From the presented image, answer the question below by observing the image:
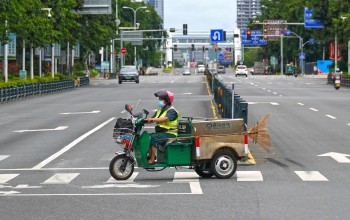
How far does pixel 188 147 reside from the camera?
1627cm

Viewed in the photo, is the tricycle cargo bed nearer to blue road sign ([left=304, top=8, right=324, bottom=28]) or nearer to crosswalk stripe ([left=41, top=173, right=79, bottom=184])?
crosswalk stripe ([left=41, top=173, right=79, bottom=184])

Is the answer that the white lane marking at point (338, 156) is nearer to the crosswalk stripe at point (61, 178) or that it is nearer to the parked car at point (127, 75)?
the crosswalk stripe at point (61, 178)

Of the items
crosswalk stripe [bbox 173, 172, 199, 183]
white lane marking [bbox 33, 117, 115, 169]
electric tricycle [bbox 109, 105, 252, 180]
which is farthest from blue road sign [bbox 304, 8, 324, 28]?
electric tricycle [bbox 109, 105, 252, 180]

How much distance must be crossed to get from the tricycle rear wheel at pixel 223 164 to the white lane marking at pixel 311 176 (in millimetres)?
1237

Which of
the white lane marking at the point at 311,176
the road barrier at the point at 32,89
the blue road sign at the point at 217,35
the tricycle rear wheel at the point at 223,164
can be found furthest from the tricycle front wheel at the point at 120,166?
the blue road sign at the point at 217,35

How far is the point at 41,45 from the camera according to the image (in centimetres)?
6881

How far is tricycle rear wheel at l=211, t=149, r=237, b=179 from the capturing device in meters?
16.3

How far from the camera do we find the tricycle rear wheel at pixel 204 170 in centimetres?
1657

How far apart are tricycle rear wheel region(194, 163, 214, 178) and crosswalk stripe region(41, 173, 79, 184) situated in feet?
7.22

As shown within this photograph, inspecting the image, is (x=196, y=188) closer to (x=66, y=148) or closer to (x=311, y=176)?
(x=311, y=176)

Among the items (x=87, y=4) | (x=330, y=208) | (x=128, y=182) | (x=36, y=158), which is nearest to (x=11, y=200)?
(x=128, y=182)

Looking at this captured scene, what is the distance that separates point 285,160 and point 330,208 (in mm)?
7415

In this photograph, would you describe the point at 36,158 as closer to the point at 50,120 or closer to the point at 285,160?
the point at 285,160

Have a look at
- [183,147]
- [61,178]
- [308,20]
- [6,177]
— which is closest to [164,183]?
[183,147]
